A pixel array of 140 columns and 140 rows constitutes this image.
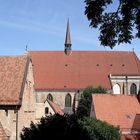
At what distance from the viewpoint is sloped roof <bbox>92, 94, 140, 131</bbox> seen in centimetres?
4006

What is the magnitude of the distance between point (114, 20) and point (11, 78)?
14.4 meters

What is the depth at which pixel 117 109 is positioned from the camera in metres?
42.1

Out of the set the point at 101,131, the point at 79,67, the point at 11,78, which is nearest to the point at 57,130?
the point at 11,78

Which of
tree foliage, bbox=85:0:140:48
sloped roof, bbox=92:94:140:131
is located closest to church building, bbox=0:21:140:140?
sloped roof, bbox=92:94:140:131

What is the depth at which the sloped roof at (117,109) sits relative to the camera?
40062 mm

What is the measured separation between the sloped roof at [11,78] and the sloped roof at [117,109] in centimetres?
1678

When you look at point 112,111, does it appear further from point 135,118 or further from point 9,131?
point 9,131

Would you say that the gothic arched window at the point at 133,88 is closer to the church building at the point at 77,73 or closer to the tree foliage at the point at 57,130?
the church building at the point at 77,73

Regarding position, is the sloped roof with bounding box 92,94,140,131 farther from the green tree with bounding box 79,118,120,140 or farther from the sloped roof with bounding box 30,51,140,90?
the sloped roof with bounding box 30,51,140,90

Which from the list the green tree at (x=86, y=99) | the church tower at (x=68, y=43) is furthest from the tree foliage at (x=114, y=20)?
the church tower at (x=68, y=43)

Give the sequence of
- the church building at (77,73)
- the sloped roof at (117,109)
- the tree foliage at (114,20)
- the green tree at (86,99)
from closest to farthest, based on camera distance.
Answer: the tree foliage at (114,20), the sloped roof at (117,109), the green tree at (86,99), the church building at (77,73)

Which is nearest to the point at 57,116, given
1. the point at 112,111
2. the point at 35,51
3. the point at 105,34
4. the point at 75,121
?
the point at 75,121

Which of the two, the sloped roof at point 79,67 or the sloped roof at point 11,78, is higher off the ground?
the sloped roof at point 79,67

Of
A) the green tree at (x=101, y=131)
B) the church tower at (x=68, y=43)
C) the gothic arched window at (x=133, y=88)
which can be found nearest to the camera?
the green tree at (x=101, y=131)
